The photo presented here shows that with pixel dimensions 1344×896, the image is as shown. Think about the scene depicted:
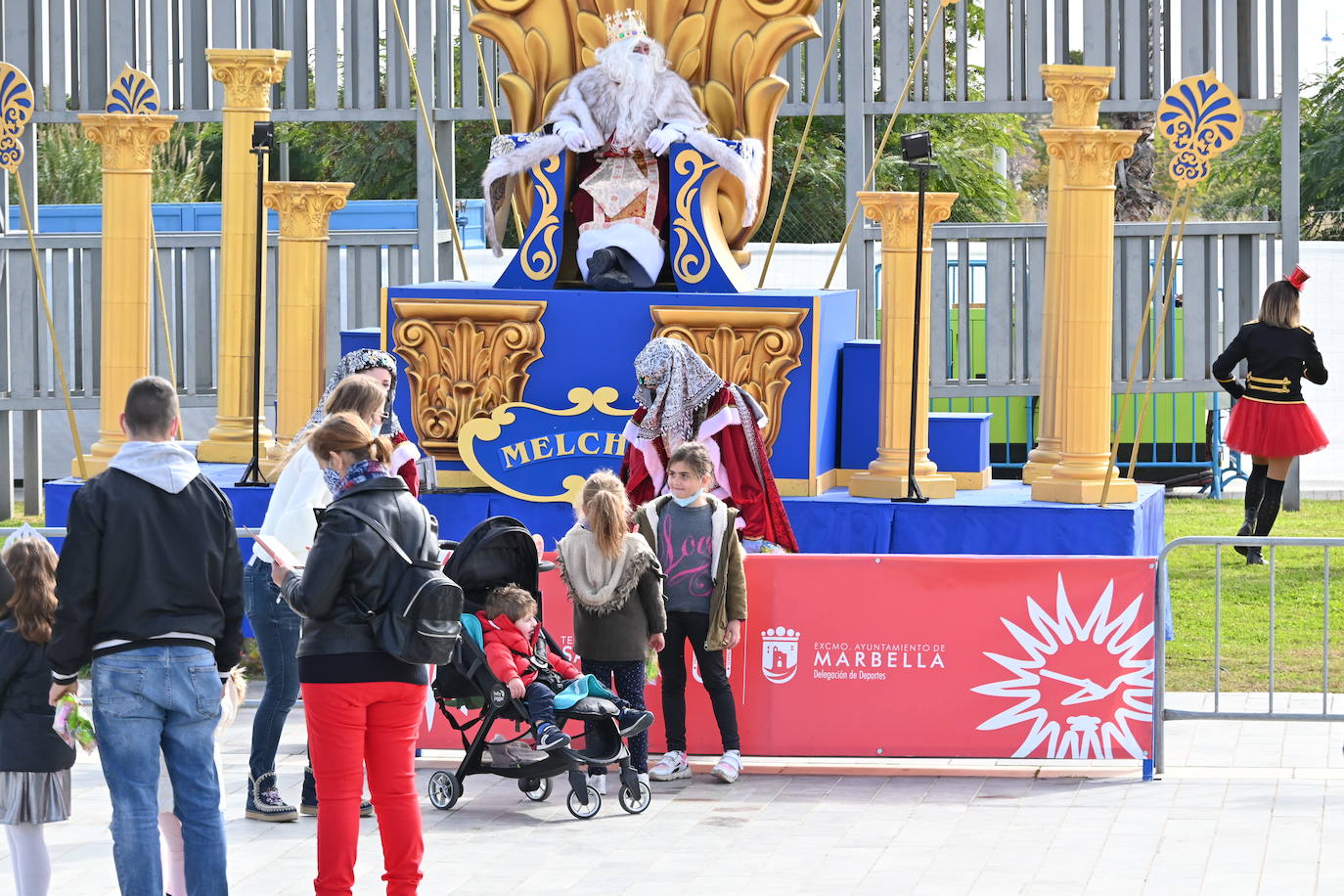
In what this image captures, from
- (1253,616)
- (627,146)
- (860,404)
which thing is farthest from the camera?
(1253,616)

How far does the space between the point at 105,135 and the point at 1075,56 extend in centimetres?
3122

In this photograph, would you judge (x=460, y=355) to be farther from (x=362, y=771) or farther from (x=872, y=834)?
(x=362, y=771)

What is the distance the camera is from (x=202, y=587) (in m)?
5.58

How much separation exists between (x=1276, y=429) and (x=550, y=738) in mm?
6461

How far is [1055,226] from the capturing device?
10742mm

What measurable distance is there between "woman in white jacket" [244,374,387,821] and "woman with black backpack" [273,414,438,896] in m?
0.78

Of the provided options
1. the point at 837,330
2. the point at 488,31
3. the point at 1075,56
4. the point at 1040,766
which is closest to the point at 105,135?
the point at 488,31

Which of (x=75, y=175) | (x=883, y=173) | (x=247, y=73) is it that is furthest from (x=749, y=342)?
(x=883, y=173)

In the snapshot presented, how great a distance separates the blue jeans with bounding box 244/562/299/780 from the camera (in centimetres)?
711

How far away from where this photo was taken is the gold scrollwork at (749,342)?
1035 cm

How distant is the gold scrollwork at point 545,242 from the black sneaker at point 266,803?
14.2ft

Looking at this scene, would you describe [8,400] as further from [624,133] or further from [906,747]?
[906,747]

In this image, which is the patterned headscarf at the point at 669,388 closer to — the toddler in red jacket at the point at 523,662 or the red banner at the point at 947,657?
the red banner at the point at 947,657

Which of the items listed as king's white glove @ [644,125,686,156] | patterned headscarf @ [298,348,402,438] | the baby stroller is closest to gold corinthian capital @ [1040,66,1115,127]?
king's white glove @ [644,125,686,156]
